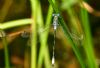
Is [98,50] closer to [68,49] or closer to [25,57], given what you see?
[68,49]

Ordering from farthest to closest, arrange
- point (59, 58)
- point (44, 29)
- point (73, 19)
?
point (59, 58)
point (73, 19)
point (44, 29)

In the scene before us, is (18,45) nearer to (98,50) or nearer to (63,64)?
(63,64)

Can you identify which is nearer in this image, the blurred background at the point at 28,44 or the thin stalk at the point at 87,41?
the thin stalk at the point at 87,41

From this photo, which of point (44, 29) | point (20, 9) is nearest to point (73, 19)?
point (44, 29)

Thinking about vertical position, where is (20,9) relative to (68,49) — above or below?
above

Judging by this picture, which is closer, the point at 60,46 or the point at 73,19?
the point at 73,19

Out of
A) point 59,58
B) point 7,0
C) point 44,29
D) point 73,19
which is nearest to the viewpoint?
point 44,29

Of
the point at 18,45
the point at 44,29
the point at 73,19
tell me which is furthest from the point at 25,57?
the point at 44,29

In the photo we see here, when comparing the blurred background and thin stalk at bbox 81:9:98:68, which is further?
the blurred background

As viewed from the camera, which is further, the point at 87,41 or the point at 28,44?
the point at 28,44
